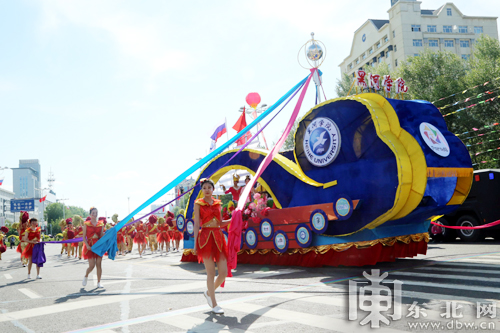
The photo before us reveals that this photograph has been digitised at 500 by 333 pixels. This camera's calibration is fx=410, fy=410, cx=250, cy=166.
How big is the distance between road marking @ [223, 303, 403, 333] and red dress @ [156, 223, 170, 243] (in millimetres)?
16854

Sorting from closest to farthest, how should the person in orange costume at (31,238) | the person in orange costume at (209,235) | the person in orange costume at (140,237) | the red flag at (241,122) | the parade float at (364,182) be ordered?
the person in orange costume at (209,235)
the parade float at (364,182)
the person in orange costume at (31,238)
the red flag at (241,122)
the person in orange costume at (140,237)

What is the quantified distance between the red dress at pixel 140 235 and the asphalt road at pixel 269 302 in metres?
11.7

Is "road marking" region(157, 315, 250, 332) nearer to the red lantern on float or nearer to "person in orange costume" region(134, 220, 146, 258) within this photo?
the red lantern on float

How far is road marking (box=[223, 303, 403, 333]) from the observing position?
15.5 feet

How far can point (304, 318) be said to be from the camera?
5289 mm

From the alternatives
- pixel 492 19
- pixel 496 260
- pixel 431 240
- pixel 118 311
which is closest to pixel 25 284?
pixel 118 311

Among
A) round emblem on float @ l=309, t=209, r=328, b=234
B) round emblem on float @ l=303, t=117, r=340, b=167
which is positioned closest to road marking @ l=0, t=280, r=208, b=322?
round emblem on float @ l=309, t=209, r=328, b=234

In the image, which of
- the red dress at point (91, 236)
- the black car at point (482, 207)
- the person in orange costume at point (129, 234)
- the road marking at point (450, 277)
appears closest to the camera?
the road marking at point (450, 277)

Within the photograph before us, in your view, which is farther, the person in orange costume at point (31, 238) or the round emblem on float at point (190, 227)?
the round emblem on float at point (190, 227)

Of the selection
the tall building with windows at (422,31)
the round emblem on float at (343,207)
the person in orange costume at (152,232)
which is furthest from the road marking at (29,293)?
the tall building with windows at (422,31)

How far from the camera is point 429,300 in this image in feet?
19.6

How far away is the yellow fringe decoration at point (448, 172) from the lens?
9069mm

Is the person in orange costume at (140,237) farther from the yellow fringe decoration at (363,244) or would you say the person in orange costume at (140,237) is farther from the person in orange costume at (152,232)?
the yellow fringe decoration at (363,244)

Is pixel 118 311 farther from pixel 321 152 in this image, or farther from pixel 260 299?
pixel 321 152
